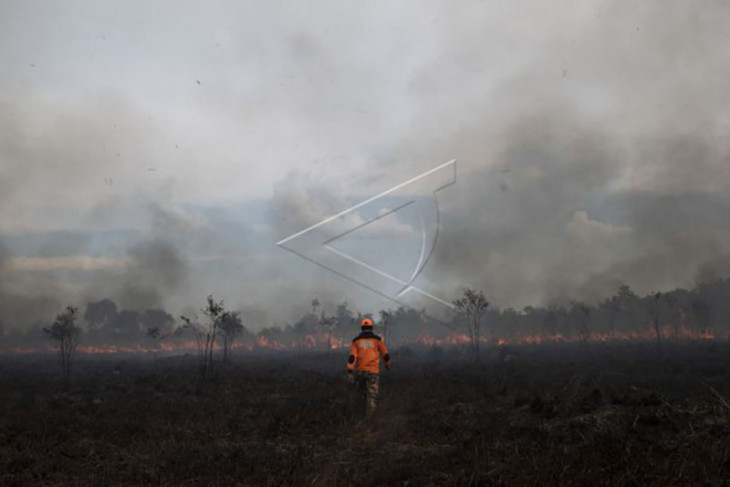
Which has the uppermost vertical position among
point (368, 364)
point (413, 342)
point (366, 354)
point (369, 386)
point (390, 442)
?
point (366, 354)

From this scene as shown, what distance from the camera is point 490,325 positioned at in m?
115

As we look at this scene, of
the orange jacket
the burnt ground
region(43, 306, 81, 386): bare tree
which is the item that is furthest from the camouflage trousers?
region(43, 306, 81, 386): bare tree

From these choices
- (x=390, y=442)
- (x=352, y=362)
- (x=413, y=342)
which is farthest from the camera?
(x=413, y=342)

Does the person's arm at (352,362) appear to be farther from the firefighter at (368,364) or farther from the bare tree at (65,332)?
the bare tree at (65,332)

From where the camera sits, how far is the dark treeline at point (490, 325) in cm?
8806

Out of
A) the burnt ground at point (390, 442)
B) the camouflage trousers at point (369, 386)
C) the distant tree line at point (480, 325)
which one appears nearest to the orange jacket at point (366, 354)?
the camouflage trousers at point (369, 386)

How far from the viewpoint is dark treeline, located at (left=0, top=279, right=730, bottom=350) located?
8806 centimetres

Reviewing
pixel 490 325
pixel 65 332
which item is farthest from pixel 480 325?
pixel 65 332

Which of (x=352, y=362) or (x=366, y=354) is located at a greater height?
(x=366, y=354)

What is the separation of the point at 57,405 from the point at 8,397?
5607 mm

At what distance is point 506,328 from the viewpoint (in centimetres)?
10619

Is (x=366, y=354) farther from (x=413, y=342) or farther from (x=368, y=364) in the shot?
(x=413, y=342)

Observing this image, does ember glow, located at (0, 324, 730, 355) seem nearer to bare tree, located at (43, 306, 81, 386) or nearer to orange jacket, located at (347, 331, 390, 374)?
bare tree, located at (43, 306, 81, 386)

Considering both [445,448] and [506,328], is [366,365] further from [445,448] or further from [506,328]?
[506,328]
